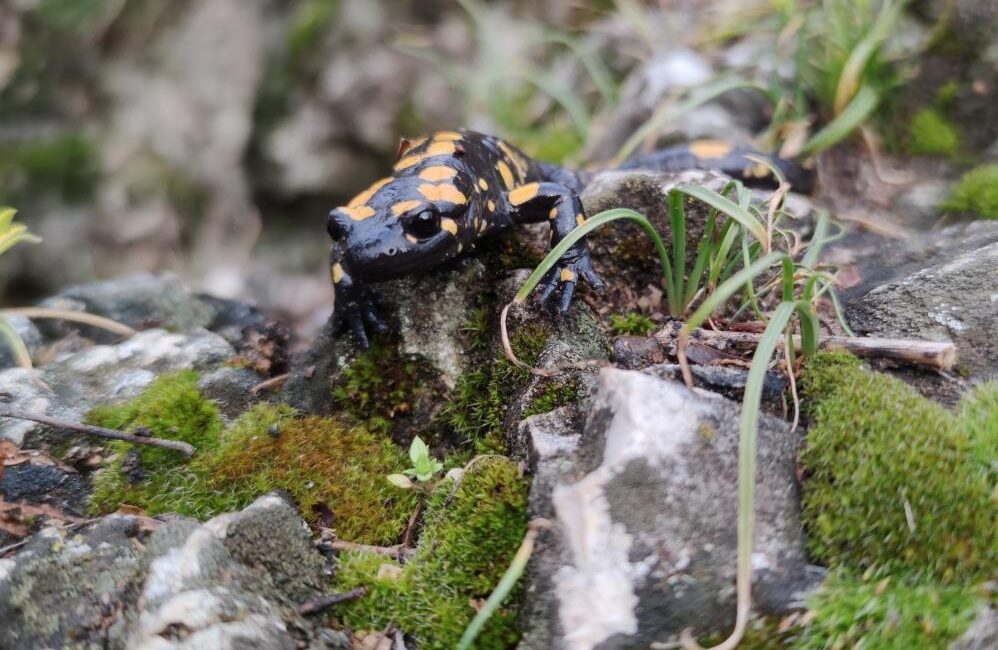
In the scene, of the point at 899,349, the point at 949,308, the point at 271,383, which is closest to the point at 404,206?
the point at 271,383

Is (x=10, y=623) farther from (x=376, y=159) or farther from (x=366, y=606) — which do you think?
(x=376, y=159)

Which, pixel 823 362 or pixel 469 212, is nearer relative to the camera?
pixel 823 362

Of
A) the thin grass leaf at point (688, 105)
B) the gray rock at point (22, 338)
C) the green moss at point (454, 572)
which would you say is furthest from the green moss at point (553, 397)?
the thin grass leaf at point (688, 105)

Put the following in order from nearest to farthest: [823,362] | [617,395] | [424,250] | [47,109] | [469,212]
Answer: [617,395] → [823,362] → [424,250] → [469,212] → [47,109]

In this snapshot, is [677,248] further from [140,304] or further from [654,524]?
[140,304]

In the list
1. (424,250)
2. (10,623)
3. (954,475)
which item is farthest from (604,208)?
(10,623)

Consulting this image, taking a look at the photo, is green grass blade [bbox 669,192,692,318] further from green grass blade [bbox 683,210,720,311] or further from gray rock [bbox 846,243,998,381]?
gray rock [bbox 846,243,998,381]

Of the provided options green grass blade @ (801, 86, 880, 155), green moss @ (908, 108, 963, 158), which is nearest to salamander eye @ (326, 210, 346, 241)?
green grass blade @ (801, 86, 880, 155)
